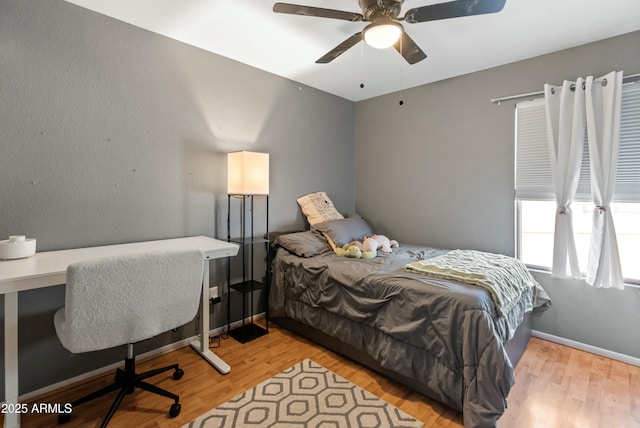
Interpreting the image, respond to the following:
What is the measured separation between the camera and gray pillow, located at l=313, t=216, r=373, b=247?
2957 millimetres

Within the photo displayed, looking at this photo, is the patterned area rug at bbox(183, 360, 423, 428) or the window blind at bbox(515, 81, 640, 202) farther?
the window blind at bbox(515, 81, 640, 202)

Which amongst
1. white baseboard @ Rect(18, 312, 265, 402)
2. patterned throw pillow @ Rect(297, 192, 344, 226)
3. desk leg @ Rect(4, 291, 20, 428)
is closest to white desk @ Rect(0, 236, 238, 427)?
desk leg @ Rect(4, 291, 20, 428)

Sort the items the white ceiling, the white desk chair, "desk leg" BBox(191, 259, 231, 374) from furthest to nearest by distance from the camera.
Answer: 1. "desk leg" BBox(191, 259, 231, 374)
2. the white ceiling
3. the white desk chair

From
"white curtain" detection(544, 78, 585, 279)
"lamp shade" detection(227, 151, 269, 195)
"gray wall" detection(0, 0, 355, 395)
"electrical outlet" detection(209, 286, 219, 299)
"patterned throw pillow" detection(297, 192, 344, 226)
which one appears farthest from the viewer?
"patterned throw pillow" detection(297, 192, 344, 226)

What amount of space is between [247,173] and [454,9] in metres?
1.75

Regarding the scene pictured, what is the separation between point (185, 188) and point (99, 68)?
3.24ft

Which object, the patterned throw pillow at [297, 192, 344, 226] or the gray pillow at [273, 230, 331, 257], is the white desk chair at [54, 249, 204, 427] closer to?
the gray pillow at [273, 230, 331, 257]

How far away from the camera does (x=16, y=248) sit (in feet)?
5.36

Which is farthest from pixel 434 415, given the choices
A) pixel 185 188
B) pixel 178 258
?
pixel 185 188

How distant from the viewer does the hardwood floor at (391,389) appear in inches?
66.4

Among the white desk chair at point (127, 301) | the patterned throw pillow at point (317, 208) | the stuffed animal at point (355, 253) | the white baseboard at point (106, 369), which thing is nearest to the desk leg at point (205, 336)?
the white baseboard at point (106, 369)

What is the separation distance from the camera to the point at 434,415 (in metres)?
1.71

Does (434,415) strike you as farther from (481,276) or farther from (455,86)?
(455,86)

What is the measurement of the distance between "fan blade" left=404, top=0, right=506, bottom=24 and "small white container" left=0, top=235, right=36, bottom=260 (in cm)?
243
